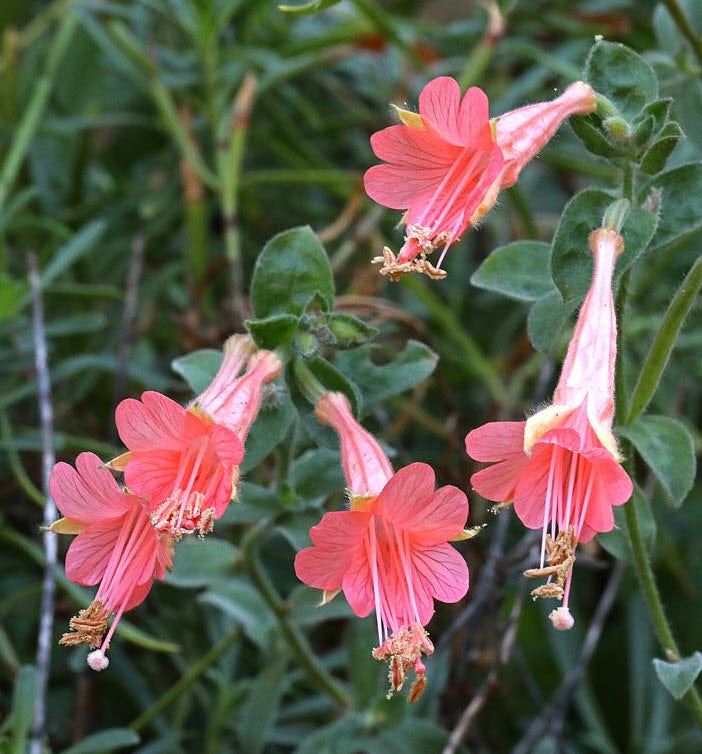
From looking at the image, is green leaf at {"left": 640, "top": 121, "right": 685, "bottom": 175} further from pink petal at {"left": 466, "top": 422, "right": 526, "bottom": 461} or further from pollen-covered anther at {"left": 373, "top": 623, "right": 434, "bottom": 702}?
pollen-covered anther at {"left": 373, "top": 623, "right": 434, "bottom": 702}

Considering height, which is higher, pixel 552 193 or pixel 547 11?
pixel 547 11

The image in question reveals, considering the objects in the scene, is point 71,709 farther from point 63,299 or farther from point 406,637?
point 406,637

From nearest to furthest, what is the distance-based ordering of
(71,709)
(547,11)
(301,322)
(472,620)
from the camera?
(301,322), (472,620), (71,709), (547,11)

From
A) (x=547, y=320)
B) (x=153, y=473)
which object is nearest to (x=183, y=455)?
(x=153, y=473)

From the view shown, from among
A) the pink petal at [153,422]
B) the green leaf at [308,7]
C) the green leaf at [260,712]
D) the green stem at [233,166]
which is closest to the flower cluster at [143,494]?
the pink petal at [153,422]

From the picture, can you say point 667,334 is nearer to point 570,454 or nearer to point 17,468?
point 570,454

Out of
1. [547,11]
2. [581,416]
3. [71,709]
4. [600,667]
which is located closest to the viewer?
[581,416]

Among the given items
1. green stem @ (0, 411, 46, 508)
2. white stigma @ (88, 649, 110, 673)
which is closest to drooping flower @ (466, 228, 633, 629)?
white stigma @ (88, 649, 110, 673)

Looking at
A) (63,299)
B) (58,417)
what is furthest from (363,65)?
(58,417)
